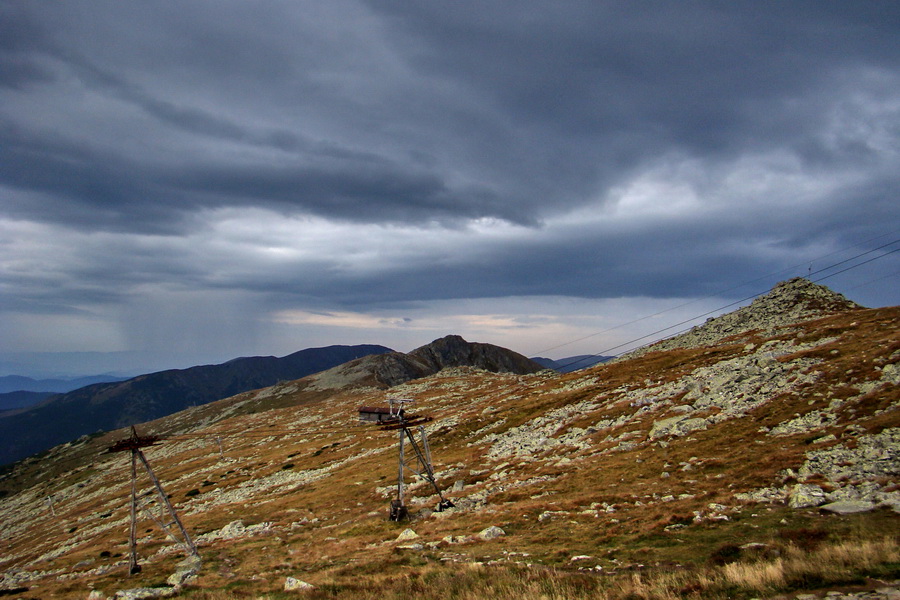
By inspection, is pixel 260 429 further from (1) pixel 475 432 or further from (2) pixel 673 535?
A: (2) pixel 673 535

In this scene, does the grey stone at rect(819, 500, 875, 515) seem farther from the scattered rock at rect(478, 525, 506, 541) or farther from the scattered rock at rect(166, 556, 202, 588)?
the scattered rock at rect(166, 556, 202, 588)

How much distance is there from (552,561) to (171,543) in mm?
45392

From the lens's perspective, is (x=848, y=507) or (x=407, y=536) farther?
(x=407, y=536)

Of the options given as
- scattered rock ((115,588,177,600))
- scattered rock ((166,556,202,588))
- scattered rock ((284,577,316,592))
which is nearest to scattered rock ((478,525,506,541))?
scattered rock ((284,577,316,592))

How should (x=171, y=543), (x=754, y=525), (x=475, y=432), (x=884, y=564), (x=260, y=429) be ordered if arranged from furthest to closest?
(x=260, y=429) < (x=475, y=432) < (x=171, y=543) < (x=754, y=525) < (x=884, y=564)

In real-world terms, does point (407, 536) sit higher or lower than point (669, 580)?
lower

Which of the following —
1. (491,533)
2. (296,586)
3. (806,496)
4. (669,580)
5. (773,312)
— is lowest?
(491,533)

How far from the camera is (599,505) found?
2936 centimetres

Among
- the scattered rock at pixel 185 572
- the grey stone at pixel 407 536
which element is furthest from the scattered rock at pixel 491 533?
the scattered rock at pixel 185 572

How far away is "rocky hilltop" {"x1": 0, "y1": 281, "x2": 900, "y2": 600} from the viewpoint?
16625mm

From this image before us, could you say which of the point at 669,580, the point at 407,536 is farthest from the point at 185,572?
the point at 669,580

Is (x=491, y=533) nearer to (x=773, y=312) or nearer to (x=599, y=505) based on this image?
(x=599, y=505)

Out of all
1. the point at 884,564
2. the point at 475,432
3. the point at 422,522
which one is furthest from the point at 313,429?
the point at 884,564

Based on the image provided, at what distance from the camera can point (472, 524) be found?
31547 millimetres
